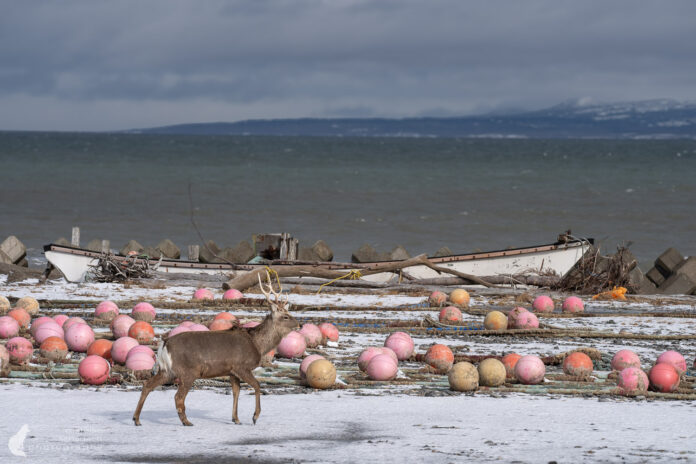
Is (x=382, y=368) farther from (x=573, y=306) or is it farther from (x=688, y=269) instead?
(x=688, y=269)

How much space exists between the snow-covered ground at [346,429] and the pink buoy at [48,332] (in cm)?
230

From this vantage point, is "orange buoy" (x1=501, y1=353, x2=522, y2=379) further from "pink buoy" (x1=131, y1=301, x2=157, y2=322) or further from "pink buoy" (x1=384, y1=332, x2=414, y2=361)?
"pink buoy" (x1=131, y1=301, x2=157, y2=322)

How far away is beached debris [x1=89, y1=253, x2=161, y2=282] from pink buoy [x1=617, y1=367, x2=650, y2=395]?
11823mm

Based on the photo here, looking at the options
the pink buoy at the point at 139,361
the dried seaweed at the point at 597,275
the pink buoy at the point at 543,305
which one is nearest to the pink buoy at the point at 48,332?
the pink buoy at the point at 139,361

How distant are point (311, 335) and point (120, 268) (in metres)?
8.23

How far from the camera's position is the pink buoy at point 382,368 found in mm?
10922

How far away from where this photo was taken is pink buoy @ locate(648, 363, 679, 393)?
10562mm

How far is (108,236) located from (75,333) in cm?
2419

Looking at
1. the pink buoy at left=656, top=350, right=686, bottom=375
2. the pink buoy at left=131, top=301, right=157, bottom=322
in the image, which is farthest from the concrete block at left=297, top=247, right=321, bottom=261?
the pink buoy at left=656, top=350, right=686, bottom=375

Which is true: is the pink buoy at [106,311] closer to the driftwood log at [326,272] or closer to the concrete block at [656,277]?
the driftwood log at [326,272]

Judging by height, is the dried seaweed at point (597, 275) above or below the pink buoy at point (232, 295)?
above

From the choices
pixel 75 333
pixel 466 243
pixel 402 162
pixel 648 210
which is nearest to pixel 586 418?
pixel 75 333

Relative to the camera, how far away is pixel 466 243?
3556 centimetres

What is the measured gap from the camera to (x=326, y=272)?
802 inches
